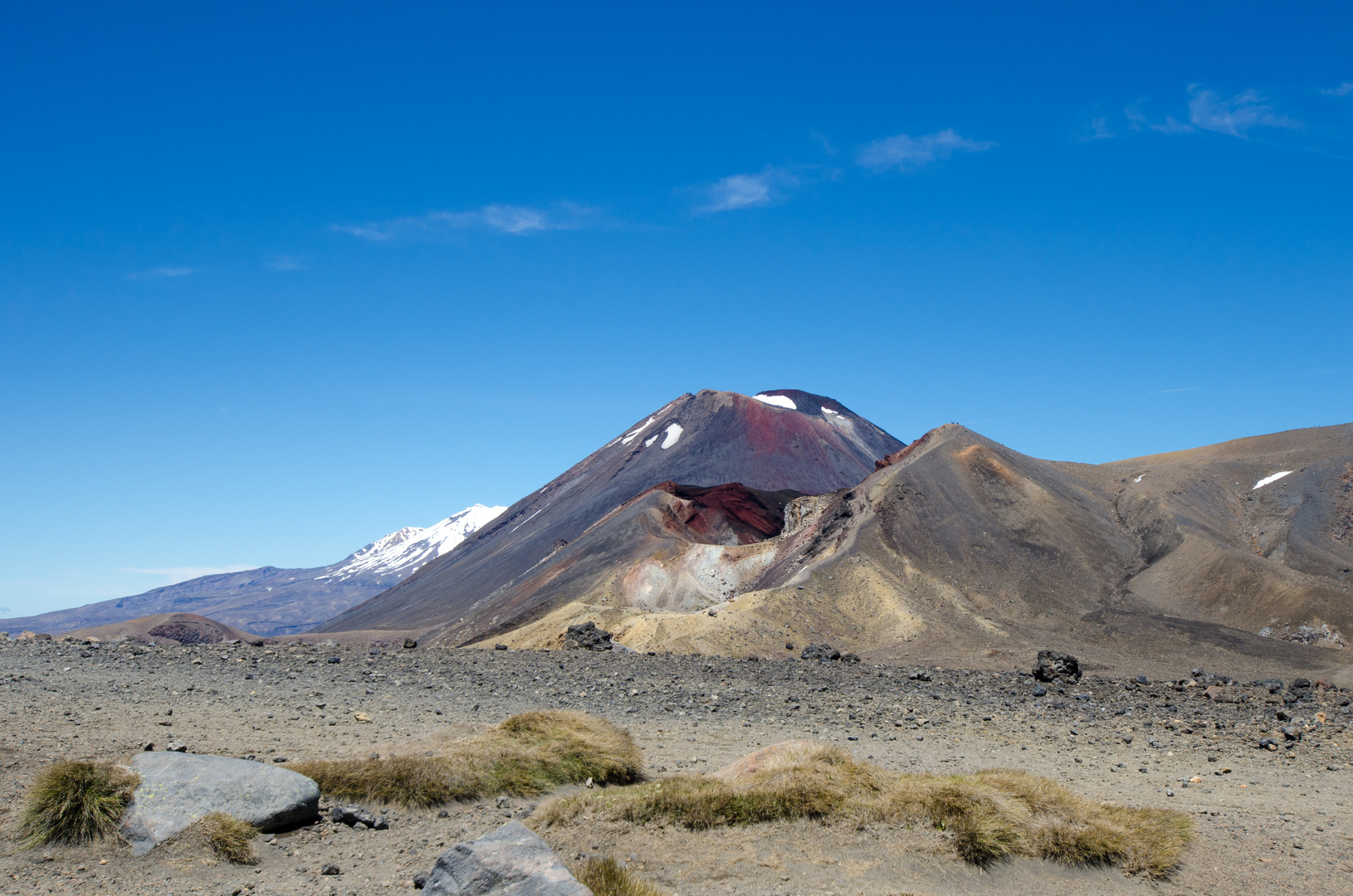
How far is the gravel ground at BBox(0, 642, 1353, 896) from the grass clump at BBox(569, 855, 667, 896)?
1.50 feet

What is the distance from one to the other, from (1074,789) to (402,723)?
747 cm

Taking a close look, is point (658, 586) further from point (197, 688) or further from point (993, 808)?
point (993, 808)

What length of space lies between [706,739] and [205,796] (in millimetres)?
5758

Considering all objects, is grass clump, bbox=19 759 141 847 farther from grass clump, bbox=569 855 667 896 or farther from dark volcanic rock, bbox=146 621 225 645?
dark volcanic rock, bbox=146 621 225 645

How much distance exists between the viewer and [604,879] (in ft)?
17.8

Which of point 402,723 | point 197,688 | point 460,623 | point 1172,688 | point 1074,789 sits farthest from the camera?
point 460,623

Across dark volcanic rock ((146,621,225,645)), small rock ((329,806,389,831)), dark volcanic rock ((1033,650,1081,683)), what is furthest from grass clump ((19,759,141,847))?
dark volcanic rock ((146,621,225,645))

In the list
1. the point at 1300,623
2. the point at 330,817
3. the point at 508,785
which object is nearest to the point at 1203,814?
the point at 508,785

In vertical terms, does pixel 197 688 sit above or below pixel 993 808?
above

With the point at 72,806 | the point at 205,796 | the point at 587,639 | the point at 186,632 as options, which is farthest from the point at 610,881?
the point at 186,632

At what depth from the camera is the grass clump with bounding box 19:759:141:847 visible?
5.81m

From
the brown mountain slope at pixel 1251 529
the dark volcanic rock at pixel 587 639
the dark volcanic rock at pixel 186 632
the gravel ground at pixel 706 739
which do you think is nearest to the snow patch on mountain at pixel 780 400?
the brown mountain slope at pixel 1251 529

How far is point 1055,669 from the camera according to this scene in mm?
17938

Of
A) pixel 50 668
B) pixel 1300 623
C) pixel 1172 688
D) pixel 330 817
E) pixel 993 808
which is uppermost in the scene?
pixel 50 668
